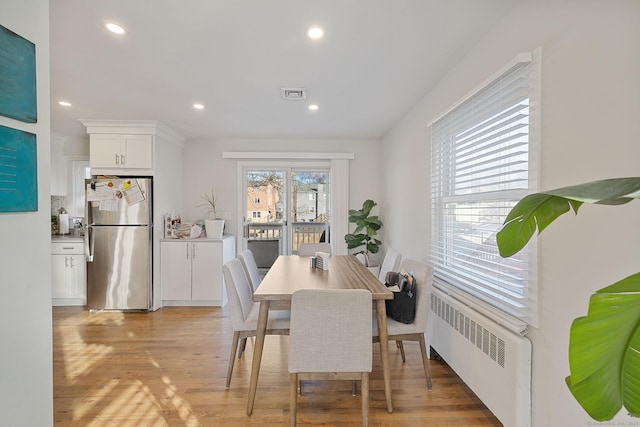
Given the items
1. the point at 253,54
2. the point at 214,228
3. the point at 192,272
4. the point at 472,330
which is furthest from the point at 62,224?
the point at 472,330

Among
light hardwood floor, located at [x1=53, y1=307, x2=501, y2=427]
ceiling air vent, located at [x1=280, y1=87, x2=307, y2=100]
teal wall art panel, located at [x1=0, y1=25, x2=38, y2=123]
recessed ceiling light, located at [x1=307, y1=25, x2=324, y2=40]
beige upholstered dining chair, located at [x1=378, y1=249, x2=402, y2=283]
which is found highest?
recessed ceiling light, located at [x1=307, y1=25, x2=324, y2=40]

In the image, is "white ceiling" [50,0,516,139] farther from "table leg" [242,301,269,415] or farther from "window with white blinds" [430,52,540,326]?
"table leg" [242,301,269,415]

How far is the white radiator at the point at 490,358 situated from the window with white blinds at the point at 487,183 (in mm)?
134

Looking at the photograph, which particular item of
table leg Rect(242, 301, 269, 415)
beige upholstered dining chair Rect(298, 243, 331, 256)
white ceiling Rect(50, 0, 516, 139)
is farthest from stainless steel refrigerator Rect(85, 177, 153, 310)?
table leg Rect(242, 301, 269, 415)

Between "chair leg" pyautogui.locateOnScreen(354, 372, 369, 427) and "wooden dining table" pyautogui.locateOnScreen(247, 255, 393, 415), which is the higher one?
"wooden dining table" pyautogui.locateOnScreen(247, 255, 393, 415)

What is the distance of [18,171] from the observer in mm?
1142

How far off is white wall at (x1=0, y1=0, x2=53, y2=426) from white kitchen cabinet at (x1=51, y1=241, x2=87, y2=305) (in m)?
3.24

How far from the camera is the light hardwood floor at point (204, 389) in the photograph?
186cm

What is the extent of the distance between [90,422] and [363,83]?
3153 millimetres

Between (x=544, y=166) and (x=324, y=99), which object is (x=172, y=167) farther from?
(x=544, y=166)

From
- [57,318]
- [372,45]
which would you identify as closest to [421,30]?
[372,45]

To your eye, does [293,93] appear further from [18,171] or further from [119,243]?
[119,243]

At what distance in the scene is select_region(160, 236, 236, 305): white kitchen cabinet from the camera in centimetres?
399

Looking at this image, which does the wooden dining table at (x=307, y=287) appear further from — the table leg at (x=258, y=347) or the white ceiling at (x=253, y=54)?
the white ceiling at (x=253, y=54)
